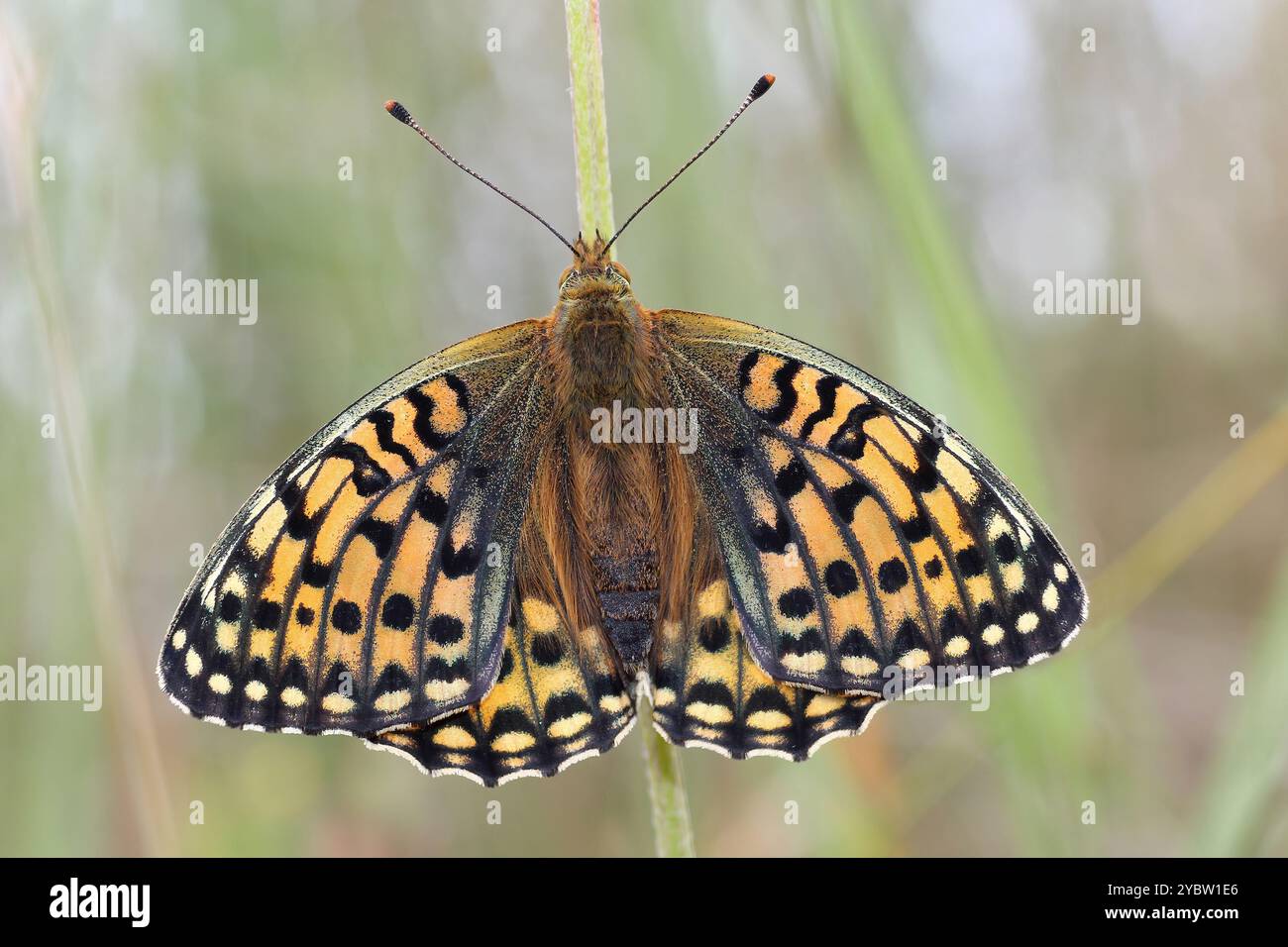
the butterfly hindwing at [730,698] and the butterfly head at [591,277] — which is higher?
the butterfly head at [591,277]

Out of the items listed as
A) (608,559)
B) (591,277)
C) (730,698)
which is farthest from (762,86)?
(730,698)

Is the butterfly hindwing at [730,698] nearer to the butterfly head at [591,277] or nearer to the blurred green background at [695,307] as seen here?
the blurred green background at [695,307]

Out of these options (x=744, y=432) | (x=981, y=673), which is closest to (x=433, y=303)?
(x=744, y=432)

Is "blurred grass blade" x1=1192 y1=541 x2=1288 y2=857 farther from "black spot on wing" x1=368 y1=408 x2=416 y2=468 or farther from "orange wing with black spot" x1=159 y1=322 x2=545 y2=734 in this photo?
"black spot on wing" x1=368 y1=408 x2=416 y2=468

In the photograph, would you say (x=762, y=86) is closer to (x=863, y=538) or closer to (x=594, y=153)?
(x=594, y=153)

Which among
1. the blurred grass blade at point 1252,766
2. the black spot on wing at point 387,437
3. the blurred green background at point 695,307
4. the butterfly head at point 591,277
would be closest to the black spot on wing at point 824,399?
the blurred green background at point 695,307

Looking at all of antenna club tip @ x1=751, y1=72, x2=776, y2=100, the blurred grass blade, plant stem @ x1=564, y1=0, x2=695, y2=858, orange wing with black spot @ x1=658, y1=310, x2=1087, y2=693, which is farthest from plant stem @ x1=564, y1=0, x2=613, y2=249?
the blurred grass blade
